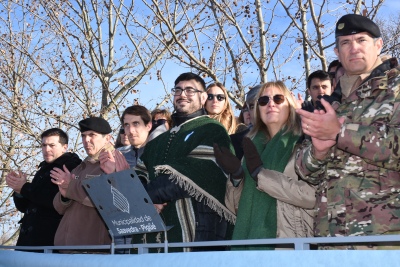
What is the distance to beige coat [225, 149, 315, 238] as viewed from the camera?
12.1 ft

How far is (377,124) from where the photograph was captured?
3059 mm

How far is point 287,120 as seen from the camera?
423 cm

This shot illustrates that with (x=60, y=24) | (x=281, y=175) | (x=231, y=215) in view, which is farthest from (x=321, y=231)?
(x=60, y=24)

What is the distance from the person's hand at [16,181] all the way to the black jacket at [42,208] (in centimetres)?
7

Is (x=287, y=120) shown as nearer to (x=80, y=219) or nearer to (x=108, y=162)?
(x=108, y=162)

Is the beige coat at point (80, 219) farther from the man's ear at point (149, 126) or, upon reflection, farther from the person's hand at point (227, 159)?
the person's hand at point (227, 159)

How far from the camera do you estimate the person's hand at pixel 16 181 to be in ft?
21.0

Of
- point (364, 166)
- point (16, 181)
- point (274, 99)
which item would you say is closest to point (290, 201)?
point (364, 166)

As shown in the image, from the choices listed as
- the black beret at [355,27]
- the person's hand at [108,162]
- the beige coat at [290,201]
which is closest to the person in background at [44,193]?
the person's hand at [108,162]

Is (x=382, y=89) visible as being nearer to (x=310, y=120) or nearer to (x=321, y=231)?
(x=310, y=120)

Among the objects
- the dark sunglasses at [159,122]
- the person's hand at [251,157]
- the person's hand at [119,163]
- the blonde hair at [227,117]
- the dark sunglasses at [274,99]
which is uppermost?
the dark sunglasses at [159,122]

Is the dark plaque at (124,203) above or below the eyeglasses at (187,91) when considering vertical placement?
below

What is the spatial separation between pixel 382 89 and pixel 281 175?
87cm

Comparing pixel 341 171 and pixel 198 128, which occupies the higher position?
pixel 198 128
